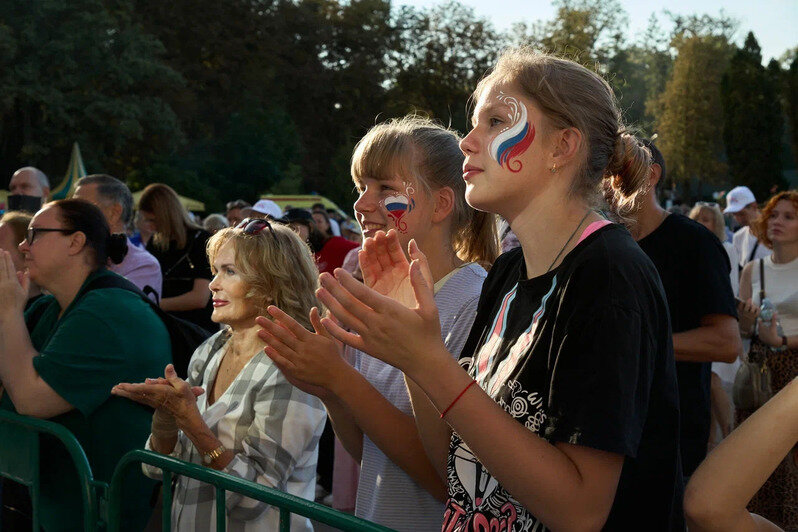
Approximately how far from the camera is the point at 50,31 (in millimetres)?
33375

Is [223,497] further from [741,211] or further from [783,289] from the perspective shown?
[741,211]

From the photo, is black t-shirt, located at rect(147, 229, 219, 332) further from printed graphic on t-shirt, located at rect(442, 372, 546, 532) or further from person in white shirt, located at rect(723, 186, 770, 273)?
person in white shirt, located at rect(723, 186, 770, 273)

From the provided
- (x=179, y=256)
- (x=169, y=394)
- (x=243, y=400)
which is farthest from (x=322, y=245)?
(x=169, y=394)

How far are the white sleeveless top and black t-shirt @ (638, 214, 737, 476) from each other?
249 cm

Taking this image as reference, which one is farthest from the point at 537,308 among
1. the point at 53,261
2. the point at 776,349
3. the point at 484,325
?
the point at 776,349

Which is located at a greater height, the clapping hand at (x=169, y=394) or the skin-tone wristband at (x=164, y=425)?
the clapping hand at (x=169, y=394)

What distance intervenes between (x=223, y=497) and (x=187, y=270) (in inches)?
185

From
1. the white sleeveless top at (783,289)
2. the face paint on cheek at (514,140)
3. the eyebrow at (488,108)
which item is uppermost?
the white sleeveless top at (783,289)

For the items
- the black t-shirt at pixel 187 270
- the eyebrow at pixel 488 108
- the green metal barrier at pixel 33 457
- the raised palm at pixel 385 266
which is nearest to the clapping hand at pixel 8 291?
the green metal barrier at pixel 33 457

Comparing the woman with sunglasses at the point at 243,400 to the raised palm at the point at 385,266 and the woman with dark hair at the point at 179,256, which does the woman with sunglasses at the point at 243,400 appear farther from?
the woman with dark hair at the point at 179,256

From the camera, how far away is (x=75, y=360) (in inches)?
139

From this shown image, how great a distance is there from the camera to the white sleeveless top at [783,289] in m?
5.78

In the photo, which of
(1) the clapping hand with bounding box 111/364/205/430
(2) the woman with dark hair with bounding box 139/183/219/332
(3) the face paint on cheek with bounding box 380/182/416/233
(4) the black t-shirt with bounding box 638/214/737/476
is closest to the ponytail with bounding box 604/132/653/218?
(3) the face paint on cheek with bounding box 380/182/416/233

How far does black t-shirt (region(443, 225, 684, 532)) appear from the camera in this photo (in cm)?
159
